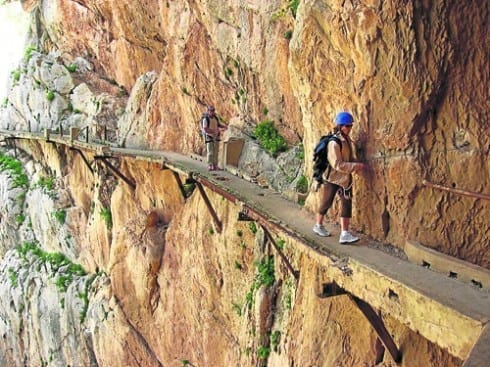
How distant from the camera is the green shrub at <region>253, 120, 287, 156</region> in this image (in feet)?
37.9

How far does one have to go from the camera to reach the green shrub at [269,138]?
11547 millimetres

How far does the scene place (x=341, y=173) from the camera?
6.30m

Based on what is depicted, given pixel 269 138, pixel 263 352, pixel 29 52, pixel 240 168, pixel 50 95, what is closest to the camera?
pixel 263 352

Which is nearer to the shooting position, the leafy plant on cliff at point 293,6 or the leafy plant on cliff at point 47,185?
the leafy plant on cliff at point 293,6

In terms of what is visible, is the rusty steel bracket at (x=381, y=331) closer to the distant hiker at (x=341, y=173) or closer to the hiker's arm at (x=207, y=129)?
the distant hiker at (x=341, y=173)

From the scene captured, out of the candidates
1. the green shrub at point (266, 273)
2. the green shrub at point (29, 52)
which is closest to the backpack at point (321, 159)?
the green shrub at point (266, 273)

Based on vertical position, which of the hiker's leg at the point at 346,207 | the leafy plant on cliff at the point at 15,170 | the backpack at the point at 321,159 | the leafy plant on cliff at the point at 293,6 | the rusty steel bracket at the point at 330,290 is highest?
the leafy plant on cliff at the point at 293,6

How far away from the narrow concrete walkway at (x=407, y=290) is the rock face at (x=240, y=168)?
0.65 meters

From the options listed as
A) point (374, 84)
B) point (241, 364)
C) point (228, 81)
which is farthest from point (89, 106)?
point (374, 84)

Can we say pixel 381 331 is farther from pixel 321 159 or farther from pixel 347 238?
pixel 321 159

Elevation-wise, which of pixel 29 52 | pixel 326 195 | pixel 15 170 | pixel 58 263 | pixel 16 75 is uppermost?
pixel 29 52

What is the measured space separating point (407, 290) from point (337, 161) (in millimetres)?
1938

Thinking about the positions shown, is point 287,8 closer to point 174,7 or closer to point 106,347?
point 174,7

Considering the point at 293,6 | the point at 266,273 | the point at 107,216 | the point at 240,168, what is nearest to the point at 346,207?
the point at 266,273
